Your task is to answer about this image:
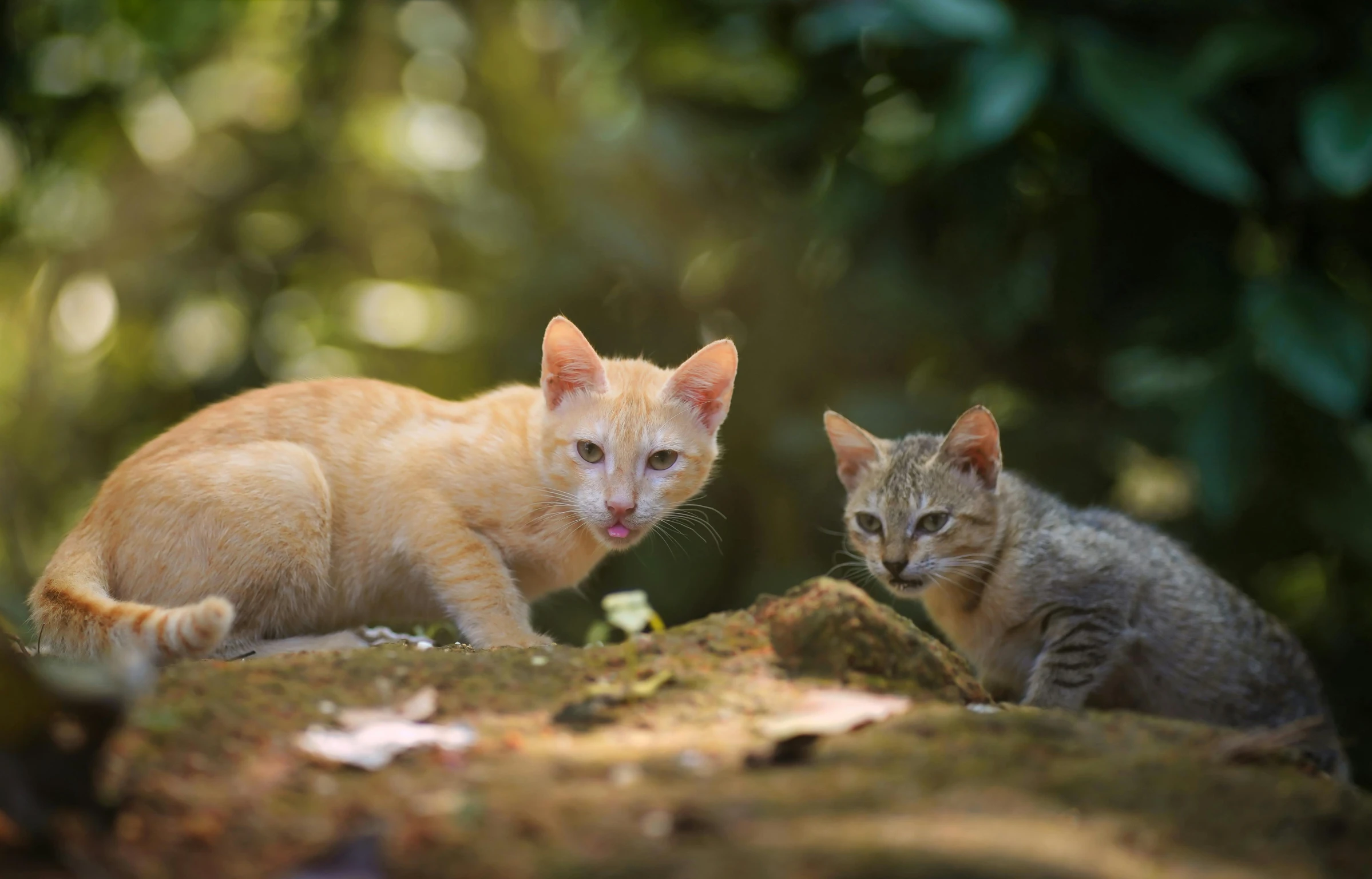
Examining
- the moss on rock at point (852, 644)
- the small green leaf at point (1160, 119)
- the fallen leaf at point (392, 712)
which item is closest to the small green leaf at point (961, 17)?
the small green leaf at point (1160, 119)

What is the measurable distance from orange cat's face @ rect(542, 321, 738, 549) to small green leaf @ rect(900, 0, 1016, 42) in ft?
5.49

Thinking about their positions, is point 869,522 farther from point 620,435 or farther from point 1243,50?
point 1243,50

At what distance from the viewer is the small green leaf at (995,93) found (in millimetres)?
4707

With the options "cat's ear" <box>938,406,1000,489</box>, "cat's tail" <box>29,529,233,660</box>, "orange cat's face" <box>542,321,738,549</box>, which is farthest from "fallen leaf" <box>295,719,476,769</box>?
"cat's ear" <box>938,406,1000,489</box>

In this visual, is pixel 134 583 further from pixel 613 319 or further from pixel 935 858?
pixel 613 319

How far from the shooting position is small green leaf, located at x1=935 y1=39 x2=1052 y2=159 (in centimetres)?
471

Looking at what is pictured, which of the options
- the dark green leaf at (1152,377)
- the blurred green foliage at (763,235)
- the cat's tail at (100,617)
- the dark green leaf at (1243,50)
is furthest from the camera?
the dark green leaf at (1152,377)

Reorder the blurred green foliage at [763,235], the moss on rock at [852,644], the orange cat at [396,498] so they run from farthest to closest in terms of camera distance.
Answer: the blurred green foliage at [763,235]
the orange cat at [396,498]
the moss on rock at [852,644]

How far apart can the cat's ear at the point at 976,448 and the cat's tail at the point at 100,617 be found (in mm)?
2437

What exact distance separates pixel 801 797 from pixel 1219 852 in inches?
30.5

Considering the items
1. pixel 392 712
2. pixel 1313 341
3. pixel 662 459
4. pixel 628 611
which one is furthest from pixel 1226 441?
pixel 392 712

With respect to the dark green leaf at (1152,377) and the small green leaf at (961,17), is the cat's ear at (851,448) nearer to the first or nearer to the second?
the small green leaf at (961,17)

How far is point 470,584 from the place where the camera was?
4.05 m

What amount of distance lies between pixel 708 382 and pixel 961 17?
6.02ft
